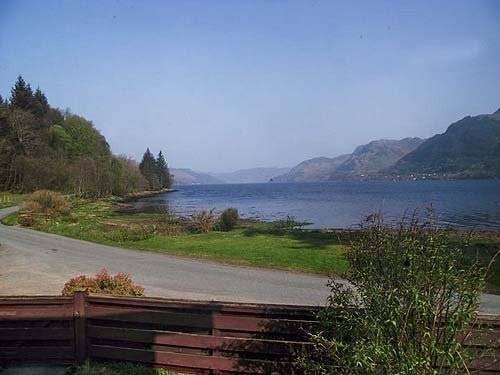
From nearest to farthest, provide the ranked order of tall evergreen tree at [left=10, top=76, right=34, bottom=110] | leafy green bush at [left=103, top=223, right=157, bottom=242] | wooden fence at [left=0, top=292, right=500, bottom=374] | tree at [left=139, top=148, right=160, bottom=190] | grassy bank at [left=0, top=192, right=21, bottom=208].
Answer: wooden fence at [left=0, top=292, right=500, bottom=374] → leafy green bush at [left=103, top=223, right=157, bottom=242] → grassy bank at [left=0, top=192, right=21, bottom=208] → tall evergreen tree at [left=10, top=76, right=34, bottom=110] → tree at [left=139, top=148, right=160, bottom=190]

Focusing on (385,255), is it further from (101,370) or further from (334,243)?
(334,243)

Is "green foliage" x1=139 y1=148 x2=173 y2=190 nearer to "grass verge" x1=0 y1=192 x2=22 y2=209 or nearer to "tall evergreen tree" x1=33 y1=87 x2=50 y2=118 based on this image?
"tall evergreen tree" x1=33 y1=87 x2=50 y2=118

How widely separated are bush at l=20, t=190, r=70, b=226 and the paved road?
11.1 metres

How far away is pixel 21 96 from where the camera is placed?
8144 cm

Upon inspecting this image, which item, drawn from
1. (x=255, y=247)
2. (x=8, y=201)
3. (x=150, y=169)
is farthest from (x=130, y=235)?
(x=150, y=169)

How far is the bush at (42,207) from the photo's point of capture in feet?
100

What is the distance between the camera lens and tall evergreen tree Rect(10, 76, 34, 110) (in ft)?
266

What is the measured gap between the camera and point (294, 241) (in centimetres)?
2222

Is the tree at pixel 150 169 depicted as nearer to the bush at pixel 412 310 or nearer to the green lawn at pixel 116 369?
the green lawn at pixel 116 369

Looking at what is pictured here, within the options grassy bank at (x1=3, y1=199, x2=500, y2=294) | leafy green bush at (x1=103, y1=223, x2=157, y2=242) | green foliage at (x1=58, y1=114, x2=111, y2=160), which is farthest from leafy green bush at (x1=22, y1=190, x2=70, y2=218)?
green foliage at (x1=58, y1=114, x2=111, y2=160)

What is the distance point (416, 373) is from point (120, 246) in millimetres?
19485

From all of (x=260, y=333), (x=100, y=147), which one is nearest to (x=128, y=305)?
(x=260, y=333)

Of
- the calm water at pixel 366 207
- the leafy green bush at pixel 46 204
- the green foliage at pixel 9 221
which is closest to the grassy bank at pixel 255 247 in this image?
the calm water at pixel 366 207

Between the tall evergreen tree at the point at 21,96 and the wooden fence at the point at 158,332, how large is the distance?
284ft
